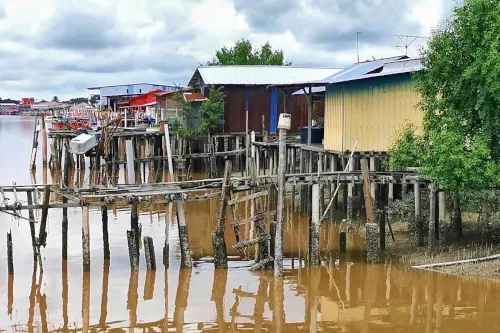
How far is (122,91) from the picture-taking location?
7050 centimetres

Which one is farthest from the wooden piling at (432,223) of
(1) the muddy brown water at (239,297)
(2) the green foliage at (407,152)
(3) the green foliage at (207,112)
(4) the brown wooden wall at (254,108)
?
(4) the brown wooden wall at (254,108)

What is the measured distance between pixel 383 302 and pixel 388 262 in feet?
8.48

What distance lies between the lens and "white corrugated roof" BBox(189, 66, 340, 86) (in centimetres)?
3488

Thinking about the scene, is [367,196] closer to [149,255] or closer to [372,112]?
[149,255]

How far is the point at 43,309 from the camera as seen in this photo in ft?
46.2

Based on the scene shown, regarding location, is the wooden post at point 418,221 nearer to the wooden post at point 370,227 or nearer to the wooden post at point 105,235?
the wooden post at point 370,227

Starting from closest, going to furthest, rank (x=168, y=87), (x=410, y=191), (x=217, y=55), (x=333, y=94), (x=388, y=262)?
(x=388, y=262), (x=410, y=191), (x=333, y=94), (x=217, y=55), (x=168, y=87)

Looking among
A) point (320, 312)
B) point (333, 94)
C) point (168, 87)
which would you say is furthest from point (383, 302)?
point (168, 87)

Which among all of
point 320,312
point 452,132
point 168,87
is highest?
point 168,87

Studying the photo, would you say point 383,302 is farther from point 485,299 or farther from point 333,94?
point 333,94

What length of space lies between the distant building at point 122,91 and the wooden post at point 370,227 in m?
50.9

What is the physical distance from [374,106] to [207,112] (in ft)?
47.4

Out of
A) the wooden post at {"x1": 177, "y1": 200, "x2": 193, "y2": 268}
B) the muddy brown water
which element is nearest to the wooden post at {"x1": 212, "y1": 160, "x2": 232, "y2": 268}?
the muddy brown water

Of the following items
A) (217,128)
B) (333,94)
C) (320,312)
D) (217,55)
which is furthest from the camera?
(217,55)
